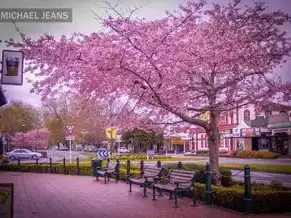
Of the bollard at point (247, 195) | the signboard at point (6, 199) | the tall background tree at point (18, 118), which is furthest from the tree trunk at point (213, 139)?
the signboard at point (6, 199)

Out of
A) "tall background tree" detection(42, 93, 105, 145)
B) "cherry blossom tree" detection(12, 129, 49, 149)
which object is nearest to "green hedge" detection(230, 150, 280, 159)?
"tall background tree" detection(42, 93, 105, 145)

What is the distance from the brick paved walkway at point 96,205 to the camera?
8.76 metres

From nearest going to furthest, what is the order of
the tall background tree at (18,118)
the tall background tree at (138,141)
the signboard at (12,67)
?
the signboard at (12,67) → the tall background tree at (18,118) → the tall background tree at (138,141)

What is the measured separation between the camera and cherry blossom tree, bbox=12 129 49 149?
13.8 meters

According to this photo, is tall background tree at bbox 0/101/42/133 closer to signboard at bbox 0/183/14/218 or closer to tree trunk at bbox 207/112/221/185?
tree trunk at bbox 207/112/221/185

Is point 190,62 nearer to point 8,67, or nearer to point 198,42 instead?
point 198,42

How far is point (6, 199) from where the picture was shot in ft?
24.8

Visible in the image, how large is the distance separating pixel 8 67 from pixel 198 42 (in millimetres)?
4293

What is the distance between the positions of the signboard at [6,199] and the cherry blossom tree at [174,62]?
2907 mm

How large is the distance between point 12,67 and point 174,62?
11.5 ft

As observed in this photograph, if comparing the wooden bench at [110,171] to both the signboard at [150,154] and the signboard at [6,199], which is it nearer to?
the signboard at [6,199]

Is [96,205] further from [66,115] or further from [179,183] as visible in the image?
[66,115]

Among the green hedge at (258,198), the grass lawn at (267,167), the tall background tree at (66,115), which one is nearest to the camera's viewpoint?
the green hedge at (258,198)

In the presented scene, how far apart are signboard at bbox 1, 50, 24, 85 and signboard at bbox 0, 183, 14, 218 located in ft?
8.84
